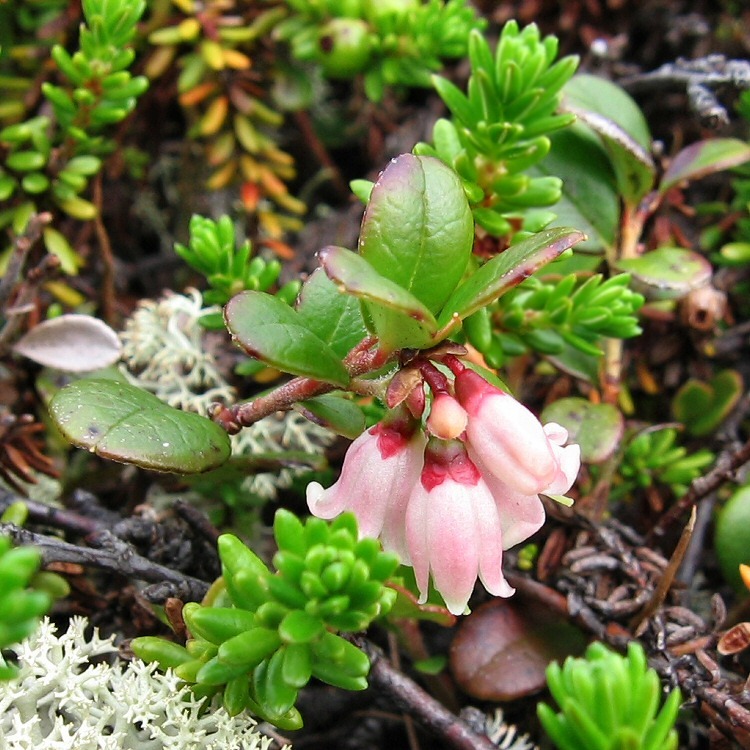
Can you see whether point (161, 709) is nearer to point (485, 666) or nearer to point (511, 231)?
point (485, 666)

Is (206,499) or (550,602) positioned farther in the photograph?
(206,499)

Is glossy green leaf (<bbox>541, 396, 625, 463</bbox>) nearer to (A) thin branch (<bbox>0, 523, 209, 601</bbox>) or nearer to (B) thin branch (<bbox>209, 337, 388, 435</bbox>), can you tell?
(B) thin branch (<bbox>209, 337, 388, 435</bbox>)

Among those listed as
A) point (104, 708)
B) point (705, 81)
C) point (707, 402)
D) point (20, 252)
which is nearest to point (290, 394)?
point (104, 708)

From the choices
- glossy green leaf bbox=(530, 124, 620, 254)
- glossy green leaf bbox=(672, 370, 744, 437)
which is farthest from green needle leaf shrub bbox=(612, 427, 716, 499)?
glossy green leaf bbox=(530, 124, 620, 254)

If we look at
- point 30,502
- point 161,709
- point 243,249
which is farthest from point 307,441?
point 161,709

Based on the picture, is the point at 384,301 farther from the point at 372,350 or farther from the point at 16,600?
the point at 16,600

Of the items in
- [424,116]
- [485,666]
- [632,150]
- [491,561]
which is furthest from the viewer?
[424,116]
